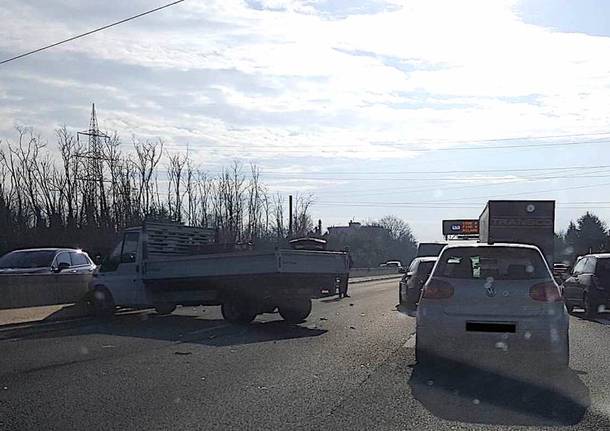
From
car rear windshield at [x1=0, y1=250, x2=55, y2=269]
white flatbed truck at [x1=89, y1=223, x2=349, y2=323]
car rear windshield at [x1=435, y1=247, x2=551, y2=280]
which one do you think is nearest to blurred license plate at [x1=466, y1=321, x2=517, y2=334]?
car rear windshield at [x1=435, y1=247, x2=551, y2=280]

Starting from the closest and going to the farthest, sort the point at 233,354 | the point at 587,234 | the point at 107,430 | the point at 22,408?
the point at 107,430, the point at 22,408, the point at 233,354, the point at 587,234

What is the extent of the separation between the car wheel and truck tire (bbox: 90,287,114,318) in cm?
1166

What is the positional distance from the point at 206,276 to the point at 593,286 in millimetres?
9475

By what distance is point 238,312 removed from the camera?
1762 cm

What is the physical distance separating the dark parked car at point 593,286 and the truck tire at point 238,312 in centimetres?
846

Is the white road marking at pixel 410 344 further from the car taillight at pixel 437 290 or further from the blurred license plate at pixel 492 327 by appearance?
the blurred license plate at pixel 492 327

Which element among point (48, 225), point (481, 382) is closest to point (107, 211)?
point (48, 225)

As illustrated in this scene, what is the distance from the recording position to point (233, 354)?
1256 cm

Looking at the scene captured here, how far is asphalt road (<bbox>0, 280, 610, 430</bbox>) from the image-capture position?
7836 millimetres

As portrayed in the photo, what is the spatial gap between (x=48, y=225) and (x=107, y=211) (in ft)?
12.0

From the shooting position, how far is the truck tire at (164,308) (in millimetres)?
19655

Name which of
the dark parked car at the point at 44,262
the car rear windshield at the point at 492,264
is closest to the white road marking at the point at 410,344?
the car rear windshield at the point at 492,264

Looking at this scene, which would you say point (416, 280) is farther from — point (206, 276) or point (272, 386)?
point (272, 386)

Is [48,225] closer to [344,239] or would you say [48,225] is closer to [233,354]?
[233,354]
